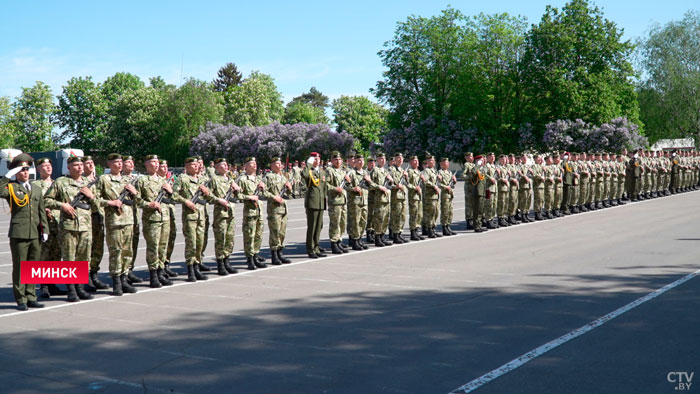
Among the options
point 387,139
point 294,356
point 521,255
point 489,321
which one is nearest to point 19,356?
point 294,356

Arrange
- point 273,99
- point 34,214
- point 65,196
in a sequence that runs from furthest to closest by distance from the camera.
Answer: point 273,99 < point 65,196 < point 34,214

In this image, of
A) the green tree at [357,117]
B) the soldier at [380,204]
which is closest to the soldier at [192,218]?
the soldier at [380,204]

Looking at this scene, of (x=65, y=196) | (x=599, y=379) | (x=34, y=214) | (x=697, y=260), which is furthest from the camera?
(x=697, y=260)

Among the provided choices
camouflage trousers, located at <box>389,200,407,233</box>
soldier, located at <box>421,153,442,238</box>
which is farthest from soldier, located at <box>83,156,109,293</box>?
soldier, located at <box>421,153,442,238</box>

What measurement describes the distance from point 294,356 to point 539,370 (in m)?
2.20

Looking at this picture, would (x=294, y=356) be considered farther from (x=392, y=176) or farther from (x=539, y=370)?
(x=392, y=176)

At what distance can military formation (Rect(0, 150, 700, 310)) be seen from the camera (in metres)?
8.86

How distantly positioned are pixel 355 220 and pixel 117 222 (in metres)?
5.71

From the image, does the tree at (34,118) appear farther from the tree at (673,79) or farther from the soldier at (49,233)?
the soldier at (49,233)

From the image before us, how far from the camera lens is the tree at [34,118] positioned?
265ft

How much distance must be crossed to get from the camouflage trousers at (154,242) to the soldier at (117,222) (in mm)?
278

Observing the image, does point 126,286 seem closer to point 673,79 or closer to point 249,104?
point 673,79

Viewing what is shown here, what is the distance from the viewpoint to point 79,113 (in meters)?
87.4

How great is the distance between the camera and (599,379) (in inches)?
199
